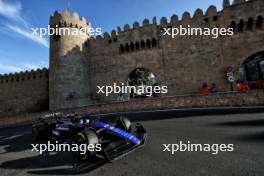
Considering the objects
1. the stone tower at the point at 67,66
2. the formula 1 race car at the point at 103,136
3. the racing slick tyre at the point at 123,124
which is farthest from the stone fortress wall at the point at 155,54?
the formula 1 race car at the point at 103,136

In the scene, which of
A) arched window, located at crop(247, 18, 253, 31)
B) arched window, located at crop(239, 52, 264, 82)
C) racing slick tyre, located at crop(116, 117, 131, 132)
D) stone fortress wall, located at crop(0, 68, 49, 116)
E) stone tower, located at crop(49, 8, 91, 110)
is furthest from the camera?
stone fortress wall, located at crop(0, 68, 49, 116)

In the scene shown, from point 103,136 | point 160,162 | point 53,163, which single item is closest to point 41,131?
point 53,163

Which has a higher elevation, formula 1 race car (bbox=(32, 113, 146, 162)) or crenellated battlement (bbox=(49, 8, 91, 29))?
crenellated battlement (bbox=(49, 8, 91, 29))

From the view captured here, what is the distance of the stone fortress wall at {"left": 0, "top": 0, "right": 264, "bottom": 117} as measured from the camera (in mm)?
16875

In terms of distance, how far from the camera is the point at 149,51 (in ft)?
65.6

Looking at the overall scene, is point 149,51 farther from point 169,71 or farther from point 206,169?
point 206,169

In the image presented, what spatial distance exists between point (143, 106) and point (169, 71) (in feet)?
25.4

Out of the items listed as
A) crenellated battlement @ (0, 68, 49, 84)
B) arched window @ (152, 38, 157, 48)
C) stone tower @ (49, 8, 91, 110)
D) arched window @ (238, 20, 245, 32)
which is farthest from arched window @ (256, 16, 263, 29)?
crenellated battlement @ (0, 68, 49, 84)

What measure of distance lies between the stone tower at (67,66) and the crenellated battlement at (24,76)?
5060 mm

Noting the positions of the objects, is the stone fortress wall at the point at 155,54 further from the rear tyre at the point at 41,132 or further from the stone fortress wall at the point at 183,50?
the rear tyre at the point at 41,132

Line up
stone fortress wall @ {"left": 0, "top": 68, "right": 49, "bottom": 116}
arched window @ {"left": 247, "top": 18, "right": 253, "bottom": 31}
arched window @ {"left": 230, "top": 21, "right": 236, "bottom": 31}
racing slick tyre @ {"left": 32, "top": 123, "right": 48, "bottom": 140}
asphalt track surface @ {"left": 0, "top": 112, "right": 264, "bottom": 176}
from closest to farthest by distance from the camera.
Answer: asphalt track surface @ {"left": 0, "top": 112, "right": 264, "bottom": 176} < racing slick tyre @ {"left": 32, "top": 123, "right": 48, "bottom": 140} < arched window @ {"left": 247, "top": 18, "right": 253, "bottom": 31} < arched window @ {"left": 230, "top": 21, "right": 236, "bottom": 31} < stone fortress wall @ {"left": 0, "top": 68, "right": 49, "bottom": 116}

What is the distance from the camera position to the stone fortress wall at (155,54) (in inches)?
664

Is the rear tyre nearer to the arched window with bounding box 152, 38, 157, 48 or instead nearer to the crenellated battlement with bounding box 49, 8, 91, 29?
the arched window with bounding box 152, 38, 157, 48

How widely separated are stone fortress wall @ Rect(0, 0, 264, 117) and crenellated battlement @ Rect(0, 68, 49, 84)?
5.15m
